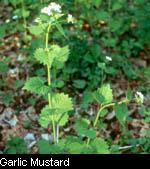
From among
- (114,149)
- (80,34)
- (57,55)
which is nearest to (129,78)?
(80,34)

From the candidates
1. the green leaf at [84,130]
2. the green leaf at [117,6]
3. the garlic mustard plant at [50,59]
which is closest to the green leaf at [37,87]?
the garlic mustard plant at [50,59]

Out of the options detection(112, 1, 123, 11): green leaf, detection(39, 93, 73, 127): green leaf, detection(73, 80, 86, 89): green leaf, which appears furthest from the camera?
detection(112, 1, 123, 11): green leaf

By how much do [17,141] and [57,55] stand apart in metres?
0.91

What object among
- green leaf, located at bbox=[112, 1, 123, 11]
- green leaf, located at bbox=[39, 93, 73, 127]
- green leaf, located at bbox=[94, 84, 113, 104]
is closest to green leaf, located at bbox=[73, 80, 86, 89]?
green leaf, located at bbox=[112, 1, 123, 11]

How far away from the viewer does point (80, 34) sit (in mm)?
4449

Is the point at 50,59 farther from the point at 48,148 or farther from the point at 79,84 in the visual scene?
the point at 79,84

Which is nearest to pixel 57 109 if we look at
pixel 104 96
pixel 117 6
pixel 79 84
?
pixel 104 96

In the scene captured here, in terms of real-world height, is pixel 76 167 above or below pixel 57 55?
below

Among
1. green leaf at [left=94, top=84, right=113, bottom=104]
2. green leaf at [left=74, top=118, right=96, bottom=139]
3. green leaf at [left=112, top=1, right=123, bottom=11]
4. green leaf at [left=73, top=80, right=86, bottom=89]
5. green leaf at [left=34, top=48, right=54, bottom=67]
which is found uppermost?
green leaf at [left=112, top=1, right=123, bottom=11]

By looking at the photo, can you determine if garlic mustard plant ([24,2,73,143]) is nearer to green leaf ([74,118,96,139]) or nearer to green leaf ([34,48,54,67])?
green leaf ([34,48,54,67])

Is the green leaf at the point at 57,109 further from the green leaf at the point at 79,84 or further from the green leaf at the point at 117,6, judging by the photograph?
the green leaf at the point at 117,6

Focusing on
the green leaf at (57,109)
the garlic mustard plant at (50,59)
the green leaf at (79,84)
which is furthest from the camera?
the green leaf at (79,84)

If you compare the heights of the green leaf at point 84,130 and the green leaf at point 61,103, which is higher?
Result: the green leaf at point 61,103

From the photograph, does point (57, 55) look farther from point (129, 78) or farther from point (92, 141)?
point (129, 78)
